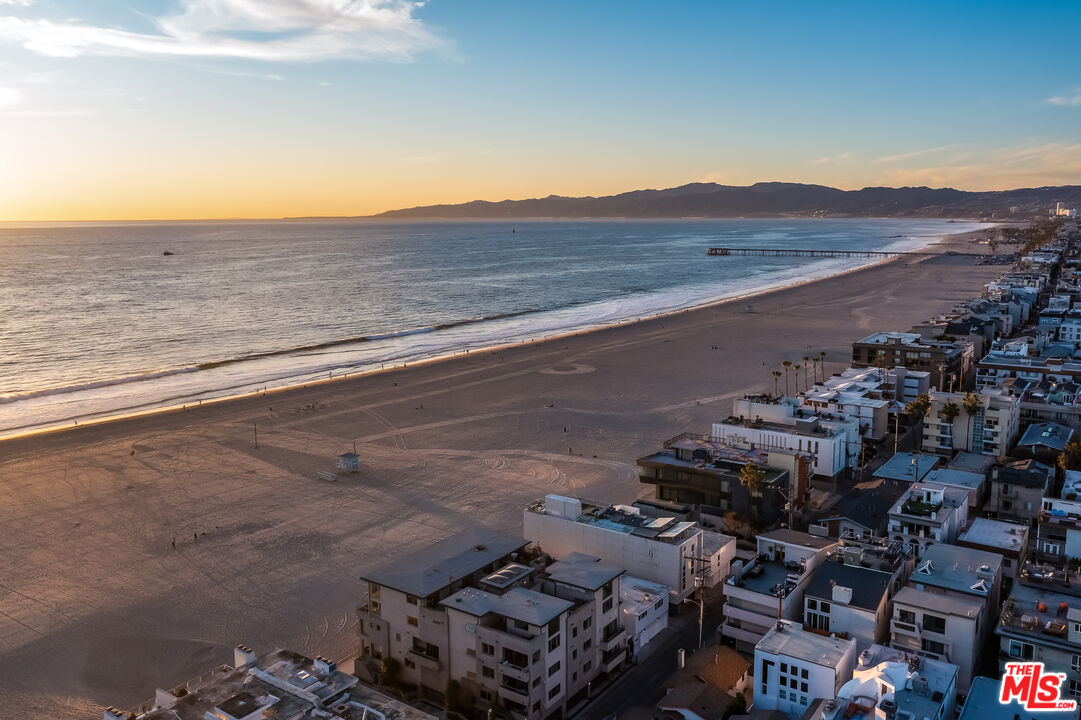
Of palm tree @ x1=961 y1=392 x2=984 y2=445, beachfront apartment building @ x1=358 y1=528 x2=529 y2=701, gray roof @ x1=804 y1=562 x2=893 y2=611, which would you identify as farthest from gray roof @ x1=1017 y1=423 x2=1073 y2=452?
beachfront apartment building @ x1=358 y1=528 x2=529 y2=701

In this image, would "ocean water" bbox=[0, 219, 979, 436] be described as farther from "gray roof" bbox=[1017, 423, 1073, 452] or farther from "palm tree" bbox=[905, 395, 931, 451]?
"gray roof" bbox=[1017, 423, 1073, 452]

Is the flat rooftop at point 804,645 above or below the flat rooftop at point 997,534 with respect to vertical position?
above

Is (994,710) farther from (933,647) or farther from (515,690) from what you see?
(515,690)

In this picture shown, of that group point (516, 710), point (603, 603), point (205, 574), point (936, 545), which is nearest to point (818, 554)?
point (936, 545)

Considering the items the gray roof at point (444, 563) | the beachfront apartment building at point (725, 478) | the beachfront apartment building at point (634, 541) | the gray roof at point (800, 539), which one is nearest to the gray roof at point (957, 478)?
the beachfront apartment building at point (725, 478)

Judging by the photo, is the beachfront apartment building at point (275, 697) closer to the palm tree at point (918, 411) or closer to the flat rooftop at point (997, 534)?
the flat rooftop at point (997, 534)

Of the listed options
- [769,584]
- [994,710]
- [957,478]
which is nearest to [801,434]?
[957,478]
